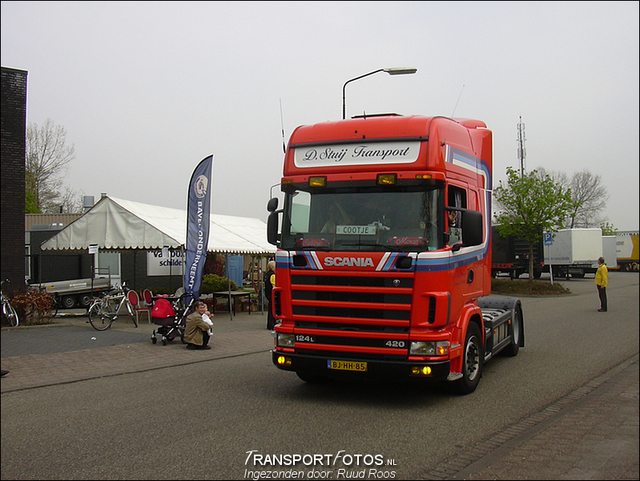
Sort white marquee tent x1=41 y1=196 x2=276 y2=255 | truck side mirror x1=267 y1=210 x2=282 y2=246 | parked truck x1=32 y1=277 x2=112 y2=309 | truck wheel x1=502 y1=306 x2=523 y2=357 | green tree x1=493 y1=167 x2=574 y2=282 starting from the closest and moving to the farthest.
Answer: truck side mirror x1=267 y1=210 x2=282 y2=246, truck wheel x1=502 y1=306 x2=523 y2=357, white marquee tent x1=41 y1=196 x2=276 y2=255, parked truck x1=32 y1=277 x2=112 y2=309, green tree x1=493 y1=167 x2=574 y2=282

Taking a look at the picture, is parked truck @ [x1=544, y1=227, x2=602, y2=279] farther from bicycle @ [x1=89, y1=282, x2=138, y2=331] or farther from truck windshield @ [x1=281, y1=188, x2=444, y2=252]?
truck windshield @ [x1=281, y1=188, x2=444, y2=252]

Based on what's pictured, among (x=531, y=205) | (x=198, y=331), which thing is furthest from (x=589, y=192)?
(x=531, y=205)

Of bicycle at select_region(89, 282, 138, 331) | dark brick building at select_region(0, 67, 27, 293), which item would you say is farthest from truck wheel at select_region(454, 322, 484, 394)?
dark brick building at select_region(0, 67, 27, 293)

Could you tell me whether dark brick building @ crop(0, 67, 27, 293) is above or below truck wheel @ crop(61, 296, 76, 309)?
above

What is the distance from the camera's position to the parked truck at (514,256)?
40.1m

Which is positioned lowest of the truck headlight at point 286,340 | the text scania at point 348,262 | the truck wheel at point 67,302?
the truck wheel at point 67,302

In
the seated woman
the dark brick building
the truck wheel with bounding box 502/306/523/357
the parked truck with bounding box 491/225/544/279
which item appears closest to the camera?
the truck wheel with bounding box 502/306/523/357

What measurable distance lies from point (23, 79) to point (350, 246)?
1355 centimetres

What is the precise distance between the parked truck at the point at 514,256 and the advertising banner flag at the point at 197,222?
28628 millimetres

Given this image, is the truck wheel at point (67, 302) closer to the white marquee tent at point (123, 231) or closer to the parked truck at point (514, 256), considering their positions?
the white marquee tent at point (123, 231)

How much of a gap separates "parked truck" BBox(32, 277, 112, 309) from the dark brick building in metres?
6.77

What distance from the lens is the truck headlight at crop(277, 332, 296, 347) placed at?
7453 mm

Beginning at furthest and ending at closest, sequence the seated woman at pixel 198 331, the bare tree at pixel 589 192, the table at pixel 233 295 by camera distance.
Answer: the table at pixel 233 295 < the seated woman at pixel 198 331 < the bare tree at pixel 589 192

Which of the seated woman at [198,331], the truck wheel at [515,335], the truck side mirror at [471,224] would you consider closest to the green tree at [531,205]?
the truck wheel at [515,335]
